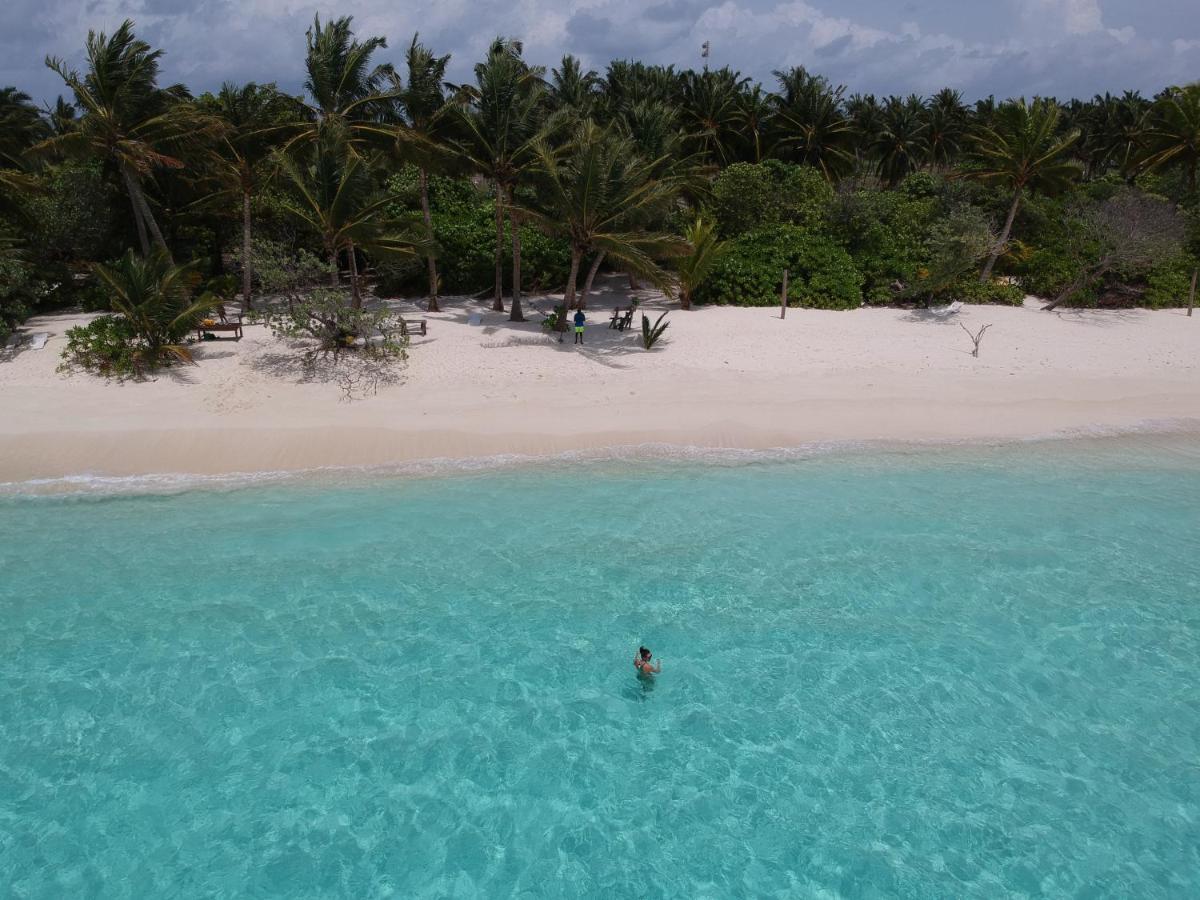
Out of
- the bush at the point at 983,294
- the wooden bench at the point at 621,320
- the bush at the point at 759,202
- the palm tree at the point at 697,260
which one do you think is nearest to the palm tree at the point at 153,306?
the wooden bench at the point at 621,320

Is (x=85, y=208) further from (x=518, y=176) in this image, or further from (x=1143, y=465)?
(x=1143, y=465)

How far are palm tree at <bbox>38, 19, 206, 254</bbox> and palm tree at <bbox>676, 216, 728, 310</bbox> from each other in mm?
14573

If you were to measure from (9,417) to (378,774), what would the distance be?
14.2 metres

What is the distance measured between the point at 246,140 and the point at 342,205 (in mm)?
5586

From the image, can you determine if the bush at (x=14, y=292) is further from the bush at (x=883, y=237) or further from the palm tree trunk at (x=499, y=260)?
the bush at (x=883, y=237)

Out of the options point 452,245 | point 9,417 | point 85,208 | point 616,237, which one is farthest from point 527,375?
point 85,208

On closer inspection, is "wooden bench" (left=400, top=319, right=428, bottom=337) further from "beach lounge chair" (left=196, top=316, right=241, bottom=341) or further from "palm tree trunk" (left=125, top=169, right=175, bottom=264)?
"palm tree trunk" (left=125, top=169, right=175, bottom=264)

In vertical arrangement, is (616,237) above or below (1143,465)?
above

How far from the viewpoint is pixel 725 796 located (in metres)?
7.57

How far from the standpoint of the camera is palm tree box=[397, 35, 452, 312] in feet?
68.9

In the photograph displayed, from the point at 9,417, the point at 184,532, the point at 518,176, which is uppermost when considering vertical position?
the point at 518,176

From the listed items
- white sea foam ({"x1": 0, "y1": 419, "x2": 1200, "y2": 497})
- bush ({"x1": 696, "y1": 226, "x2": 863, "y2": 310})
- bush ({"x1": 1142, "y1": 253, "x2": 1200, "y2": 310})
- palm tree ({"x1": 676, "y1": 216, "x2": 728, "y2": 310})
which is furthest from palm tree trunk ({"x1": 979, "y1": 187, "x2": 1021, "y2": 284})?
white sea foam ({"x1": 0, "y1": 419, "x2": 1200, "y2": 497})

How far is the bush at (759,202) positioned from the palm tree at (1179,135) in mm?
14445

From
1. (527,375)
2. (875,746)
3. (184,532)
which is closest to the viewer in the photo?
(875,746)
